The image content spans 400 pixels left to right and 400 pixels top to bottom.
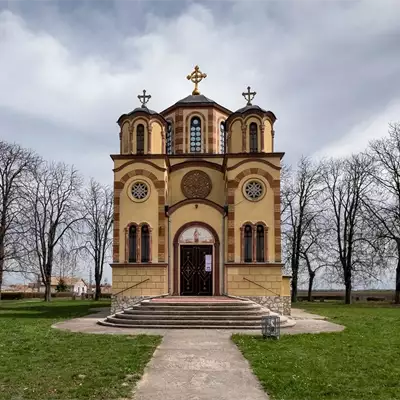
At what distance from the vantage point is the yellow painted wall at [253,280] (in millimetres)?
20328

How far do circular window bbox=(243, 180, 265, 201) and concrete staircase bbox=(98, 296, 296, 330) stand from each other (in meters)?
5.02

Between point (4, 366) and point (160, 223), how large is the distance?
487 inches

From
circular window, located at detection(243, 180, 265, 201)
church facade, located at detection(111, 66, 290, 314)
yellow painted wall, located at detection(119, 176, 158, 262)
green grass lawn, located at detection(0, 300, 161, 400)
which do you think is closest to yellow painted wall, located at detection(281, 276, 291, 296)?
church facade, located at detection(111, 66, 290, 314)

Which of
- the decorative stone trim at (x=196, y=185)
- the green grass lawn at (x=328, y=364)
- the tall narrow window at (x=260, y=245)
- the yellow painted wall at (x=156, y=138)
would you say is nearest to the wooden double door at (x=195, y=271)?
the tall narrow window at (x=260, y=245)

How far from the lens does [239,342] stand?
492 inches

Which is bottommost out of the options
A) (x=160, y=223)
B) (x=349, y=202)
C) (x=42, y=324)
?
(x=42, y=324)

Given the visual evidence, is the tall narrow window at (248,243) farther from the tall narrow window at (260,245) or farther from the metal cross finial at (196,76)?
the metal cross finial at (196,76)

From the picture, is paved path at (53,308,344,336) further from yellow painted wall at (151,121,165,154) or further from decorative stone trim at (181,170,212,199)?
yellow painted wall at (151,121,165,154)

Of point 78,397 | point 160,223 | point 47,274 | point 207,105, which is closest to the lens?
point 78,397

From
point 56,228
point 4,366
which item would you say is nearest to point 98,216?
point 56,228

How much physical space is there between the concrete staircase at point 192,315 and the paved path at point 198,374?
3.49 m

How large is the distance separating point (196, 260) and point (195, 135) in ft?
20.8

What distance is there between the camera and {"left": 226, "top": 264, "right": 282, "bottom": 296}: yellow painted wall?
2033cm

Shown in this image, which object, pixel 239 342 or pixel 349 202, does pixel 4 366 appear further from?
pixel 349 202
